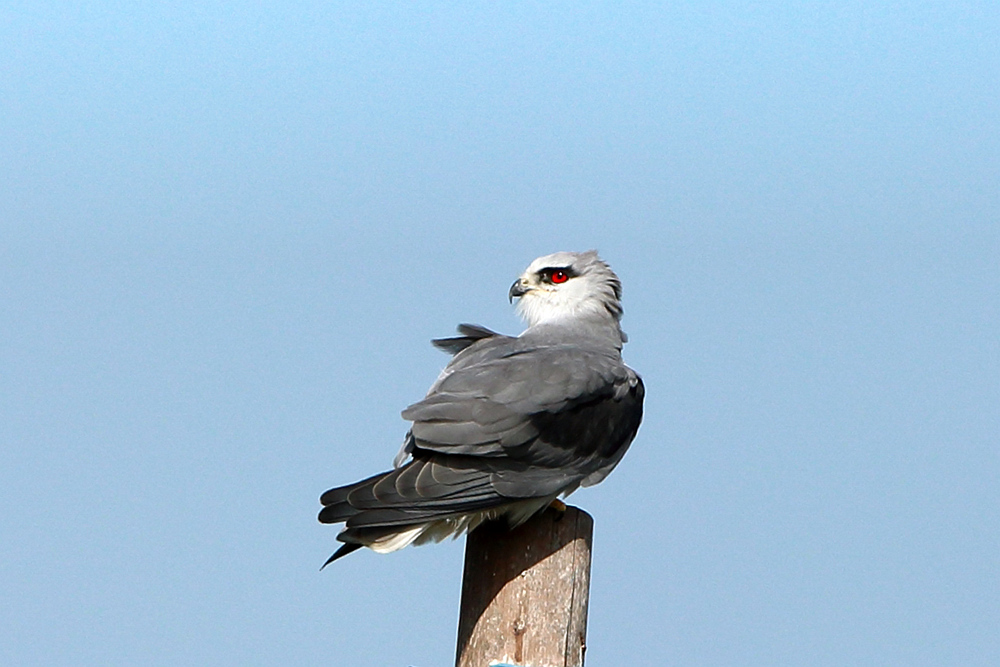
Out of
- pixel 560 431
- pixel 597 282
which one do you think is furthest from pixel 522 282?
pixel 560 431

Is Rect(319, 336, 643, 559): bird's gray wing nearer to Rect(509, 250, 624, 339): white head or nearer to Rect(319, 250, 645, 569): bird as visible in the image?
Rect(319, 250, 645, 569): bird

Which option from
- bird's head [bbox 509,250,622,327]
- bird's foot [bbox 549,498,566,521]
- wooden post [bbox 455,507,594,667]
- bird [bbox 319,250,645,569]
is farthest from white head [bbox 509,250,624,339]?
wooden post [bbox 455,507,594,667]

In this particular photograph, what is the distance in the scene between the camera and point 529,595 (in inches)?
184

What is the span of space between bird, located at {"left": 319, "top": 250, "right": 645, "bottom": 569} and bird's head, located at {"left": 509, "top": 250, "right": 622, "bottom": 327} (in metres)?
0.84

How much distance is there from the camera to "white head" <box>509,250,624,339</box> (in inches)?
274

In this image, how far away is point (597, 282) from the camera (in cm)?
704

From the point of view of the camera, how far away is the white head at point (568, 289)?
6.97 metres

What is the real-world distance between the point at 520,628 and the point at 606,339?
249 cm

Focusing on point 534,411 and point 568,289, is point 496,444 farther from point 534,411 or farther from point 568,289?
point 568,289

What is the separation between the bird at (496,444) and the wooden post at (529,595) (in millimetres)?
172

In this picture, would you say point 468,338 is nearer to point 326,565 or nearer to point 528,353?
point 528,353

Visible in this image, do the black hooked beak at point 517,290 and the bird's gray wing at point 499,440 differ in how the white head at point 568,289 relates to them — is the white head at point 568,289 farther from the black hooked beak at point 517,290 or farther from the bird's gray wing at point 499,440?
the bird's gray wing at point 499,440

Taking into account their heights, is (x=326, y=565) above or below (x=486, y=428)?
below

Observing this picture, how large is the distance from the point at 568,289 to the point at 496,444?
2220mm
